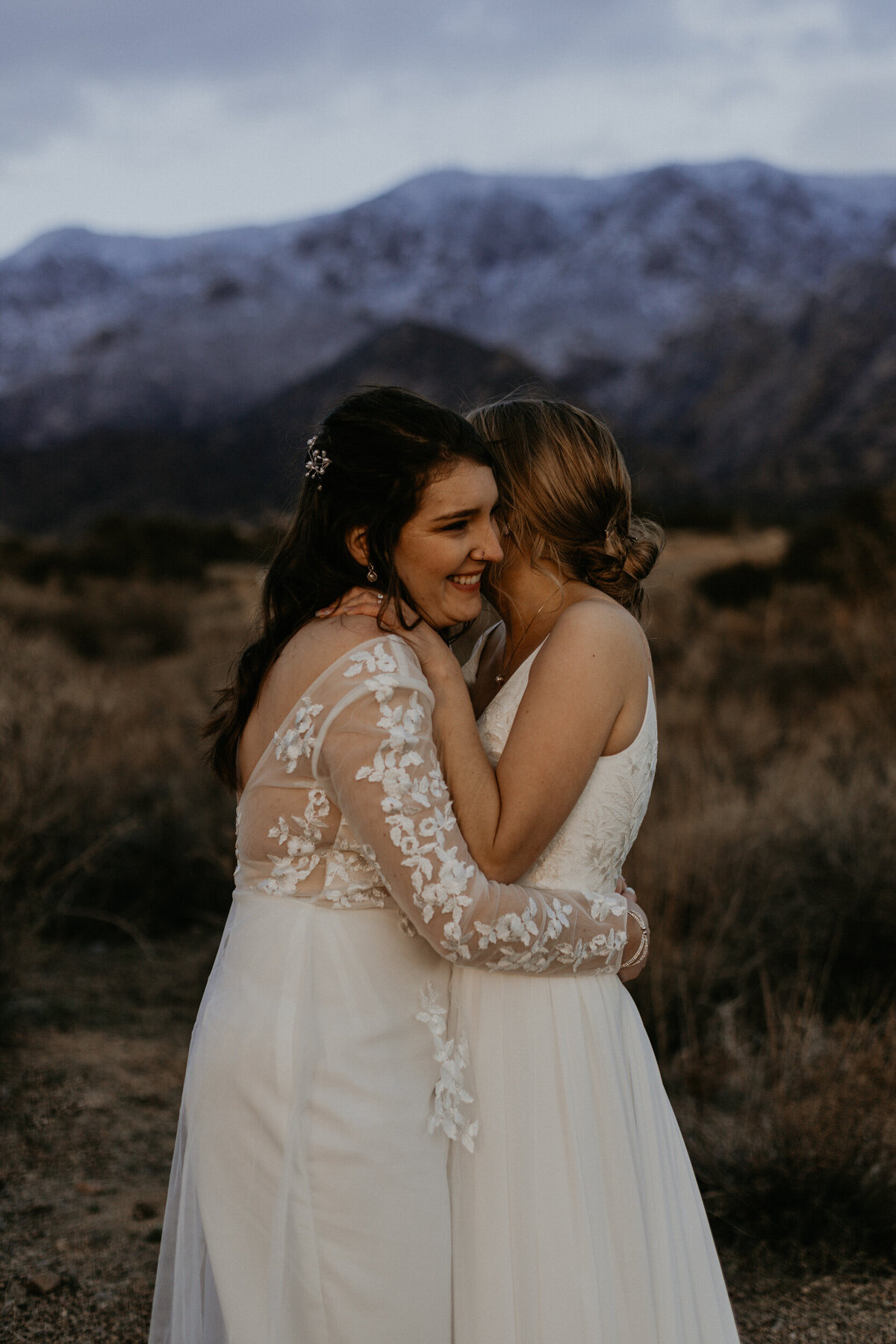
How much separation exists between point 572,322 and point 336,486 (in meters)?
121

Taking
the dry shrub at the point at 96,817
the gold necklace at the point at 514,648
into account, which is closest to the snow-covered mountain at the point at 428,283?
the dry shrub at the point at 96,817

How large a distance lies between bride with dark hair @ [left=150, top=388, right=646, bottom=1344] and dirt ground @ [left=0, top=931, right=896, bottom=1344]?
1.40 metres

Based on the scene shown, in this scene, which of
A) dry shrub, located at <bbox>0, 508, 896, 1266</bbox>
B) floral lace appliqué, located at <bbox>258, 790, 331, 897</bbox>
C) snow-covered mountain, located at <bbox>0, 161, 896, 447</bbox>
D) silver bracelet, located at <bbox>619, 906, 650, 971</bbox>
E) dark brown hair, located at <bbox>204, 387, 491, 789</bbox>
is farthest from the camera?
snow-covered mountain, located at <bbox>0, 161, 896, 447</bbox>

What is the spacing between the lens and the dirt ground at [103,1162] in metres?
3.04

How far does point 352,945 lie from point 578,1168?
0.56m

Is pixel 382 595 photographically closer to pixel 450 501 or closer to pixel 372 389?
pixel 450 501

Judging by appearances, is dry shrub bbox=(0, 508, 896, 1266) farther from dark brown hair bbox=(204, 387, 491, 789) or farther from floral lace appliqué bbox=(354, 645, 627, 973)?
floral lace appliqué bbox=(354, 645, 627, 973)

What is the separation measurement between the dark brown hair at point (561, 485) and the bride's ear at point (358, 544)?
1.17 ft

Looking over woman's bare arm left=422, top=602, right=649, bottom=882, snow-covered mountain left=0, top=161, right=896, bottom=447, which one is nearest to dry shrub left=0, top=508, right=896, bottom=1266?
woman's bare arm left=422, top=602, right=649, bottom=882

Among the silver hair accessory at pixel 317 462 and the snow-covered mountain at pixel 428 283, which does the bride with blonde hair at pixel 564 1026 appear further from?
the snow-covered mountain at pixel 428 283

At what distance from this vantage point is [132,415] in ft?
286

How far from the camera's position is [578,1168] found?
192 centimetres

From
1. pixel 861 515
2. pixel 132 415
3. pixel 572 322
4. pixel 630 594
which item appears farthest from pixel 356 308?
pixel 630 594

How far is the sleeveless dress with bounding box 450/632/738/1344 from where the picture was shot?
1.89 m
